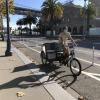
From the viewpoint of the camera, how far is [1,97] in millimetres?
9406

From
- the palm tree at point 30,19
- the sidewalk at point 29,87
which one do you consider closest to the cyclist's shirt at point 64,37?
the sidewalk at point 29,87

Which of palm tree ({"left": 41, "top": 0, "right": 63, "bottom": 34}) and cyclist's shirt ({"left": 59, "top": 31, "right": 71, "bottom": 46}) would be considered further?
palm tree ({"left": 41, "top": 0, "right": 63, "bottom": 34})

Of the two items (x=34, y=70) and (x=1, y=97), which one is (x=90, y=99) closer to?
(x=1, y=97)

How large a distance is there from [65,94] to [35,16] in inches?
5319

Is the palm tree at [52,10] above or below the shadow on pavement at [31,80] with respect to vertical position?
above

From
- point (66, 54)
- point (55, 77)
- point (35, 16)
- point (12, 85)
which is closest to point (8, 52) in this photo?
point (66, 54)

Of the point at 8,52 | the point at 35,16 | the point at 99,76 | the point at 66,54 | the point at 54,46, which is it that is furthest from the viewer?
the point at 35,16

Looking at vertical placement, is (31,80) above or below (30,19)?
below

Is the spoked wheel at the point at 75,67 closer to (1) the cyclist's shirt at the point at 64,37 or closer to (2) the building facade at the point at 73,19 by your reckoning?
(1) the cyclist's shirt at the point at 64,37

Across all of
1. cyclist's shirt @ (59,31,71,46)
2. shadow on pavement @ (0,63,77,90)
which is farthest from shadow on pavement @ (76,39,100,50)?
shadow on pavement @ (0,63,77,90)

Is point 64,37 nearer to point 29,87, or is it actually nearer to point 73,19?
point 29,87

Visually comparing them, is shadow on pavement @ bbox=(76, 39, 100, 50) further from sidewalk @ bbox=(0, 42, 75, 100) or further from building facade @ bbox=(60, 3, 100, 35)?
building facade @ bbox=(60, 3, 100, 35)

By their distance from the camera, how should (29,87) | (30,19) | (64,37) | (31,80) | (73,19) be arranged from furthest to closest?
→ (30,19) → (73,19) → (64,37) → (31,80) → (29,87)

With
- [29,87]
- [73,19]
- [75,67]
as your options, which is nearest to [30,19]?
[73,19]
